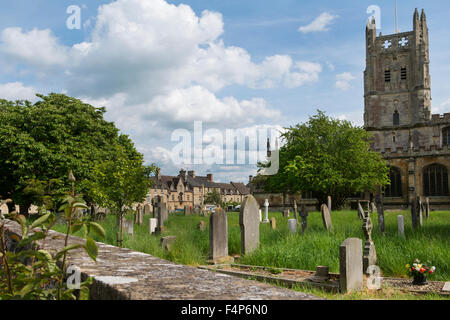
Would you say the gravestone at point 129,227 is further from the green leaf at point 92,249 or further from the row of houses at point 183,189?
the row of houses at point 183,189

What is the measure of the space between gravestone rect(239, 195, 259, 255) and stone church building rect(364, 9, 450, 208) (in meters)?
37.3

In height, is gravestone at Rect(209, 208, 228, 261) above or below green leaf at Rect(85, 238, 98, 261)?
below

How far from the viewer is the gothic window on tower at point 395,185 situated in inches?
1708

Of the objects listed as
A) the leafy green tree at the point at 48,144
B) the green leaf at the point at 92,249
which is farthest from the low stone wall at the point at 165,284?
the leafy green tree at the point at 48,144

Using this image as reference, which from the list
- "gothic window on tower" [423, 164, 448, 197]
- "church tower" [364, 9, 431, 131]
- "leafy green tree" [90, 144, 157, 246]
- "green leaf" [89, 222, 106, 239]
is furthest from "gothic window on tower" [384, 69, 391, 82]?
"green leaf" [89, 222, 106, 239]

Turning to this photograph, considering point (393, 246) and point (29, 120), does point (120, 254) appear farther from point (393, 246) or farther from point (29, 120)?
point (29, 120)

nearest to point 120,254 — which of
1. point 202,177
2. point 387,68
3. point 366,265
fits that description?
point 366,265

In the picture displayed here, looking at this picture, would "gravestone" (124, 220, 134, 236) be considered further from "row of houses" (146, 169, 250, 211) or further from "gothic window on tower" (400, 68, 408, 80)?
"row of houses" (146, 169, 250, 211)

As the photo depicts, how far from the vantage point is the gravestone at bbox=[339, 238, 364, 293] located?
7145 mm

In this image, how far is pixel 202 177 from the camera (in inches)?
3809

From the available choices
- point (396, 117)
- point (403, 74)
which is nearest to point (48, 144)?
point (396, 117)

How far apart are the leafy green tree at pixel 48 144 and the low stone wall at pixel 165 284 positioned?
1949 centimetres

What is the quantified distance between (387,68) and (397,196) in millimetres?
22653

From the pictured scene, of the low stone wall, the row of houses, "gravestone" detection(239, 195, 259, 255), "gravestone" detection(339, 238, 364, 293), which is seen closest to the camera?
the low stone wall
